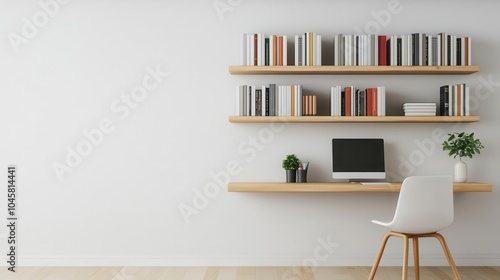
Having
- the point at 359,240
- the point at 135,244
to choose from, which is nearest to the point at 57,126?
the point at 135,244

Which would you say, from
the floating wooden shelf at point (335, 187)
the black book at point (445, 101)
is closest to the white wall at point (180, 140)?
the black book at point (445, 101)

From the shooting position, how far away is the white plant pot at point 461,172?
14.3 feet

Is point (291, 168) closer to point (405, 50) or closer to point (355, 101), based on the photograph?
point (355, 101)

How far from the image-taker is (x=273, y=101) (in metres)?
4.34

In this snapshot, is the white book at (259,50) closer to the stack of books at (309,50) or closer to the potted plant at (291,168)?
the stack of books at (309,50)

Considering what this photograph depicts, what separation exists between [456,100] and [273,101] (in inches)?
61.1

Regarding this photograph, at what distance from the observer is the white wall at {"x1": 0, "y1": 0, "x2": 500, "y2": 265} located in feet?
14.8

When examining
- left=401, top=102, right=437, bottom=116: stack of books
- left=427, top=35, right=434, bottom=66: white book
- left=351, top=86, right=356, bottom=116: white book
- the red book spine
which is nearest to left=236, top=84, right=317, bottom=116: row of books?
left=351, top=86, right=356, bottom=116: white book

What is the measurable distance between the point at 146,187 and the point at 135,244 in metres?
0.51

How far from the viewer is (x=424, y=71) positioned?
14.2 ft

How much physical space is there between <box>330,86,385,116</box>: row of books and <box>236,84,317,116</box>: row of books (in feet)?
0.56

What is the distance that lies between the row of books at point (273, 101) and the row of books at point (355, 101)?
0.56 feet

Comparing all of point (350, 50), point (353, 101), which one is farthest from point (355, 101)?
point (350, 50)

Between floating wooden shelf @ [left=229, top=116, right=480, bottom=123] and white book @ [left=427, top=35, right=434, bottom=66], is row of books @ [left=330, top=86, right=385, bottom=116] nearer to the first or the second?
floating wooden shelf @ [left=229, top=116, right=480, bottom=123]
